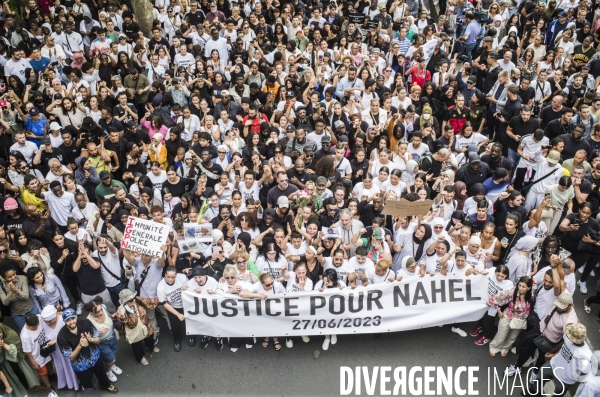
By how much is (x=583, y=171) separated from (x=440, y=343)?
359 centimetres

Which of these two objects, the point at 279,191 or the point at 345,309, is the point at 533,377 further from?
the point at 279,191

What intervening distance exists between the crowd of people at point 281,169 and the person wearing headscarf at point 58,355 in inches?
0.9

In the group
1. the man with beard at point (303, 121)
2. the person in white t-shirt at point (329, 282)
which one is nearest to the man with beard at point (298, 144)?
the man with beard at point (303, 121)

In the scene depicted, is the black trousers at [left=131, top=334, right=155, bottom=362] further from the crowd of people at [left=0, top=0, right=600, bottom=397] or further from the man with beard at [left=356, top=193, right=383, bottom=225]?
the man with beard at [left=356, top=193, right=383, bottom=225]

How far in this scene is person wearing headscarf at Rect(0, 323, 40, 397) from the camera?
7.13 m

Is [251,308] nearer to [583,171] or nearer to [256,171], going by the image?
[256,171]

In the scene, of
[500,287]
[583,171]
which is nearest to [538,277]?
[500,287]

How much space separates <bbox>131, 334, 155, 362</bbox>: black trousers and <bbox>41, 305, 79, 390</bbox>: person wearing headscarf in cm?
83

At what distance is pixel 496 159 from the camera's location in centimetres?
964

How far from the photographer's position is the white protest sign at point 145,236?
305 inches

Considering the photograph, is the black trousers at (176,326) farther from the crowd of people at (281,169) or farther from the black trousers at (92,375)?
the black trousers at (92,375)

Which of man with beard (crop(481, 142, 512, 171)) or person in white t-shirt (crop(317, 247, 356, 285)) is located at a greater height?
man with beard (crop(481, 142, 512, 171))

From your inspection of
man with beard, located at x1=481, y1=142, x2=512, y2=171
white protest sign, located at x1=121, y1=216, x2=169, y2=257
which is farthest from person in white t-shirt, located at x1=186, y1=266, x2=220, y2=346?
man with beard, located at x1=481, y1=142, x2=512, y2=171

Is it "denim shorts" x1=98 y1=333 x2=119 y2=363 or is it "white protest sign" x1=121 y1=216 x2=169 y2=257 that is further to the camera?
"white protest sign" x1=121 y1=216 x2=169 y2=257
